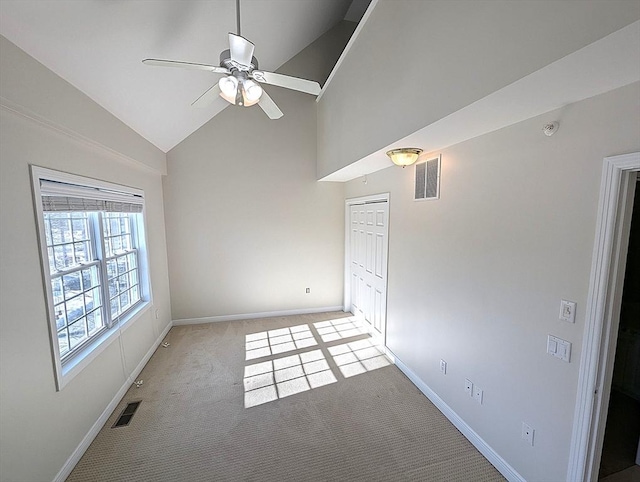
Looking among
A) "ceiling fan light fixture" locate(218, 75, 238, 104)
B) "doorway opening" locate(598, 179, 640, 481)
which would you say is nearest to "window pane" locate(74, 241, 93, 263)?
"ceiling fan light fixture" locate(218, 75, 238, 104)

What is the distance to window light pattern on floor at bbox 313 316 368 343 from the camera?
4.12 meters

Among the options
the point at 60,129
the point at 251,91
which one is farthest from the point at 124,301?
the point at 251,91

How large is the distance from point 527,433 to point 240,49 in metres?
3.00

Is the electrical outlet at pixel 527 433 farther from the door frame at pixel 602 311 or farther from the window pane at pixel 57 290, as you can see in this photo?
the window pane at pixel 57 290

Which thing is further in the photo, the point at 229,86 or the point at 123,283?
the point at 123,283

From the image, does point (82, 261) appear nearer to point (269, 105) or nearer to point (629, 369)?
point (269, 105)

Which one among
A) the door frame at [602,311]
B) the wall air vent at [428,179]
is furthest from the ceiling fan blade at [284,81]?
the door frame at [602,311]

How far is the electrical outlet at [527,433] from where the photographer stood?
1.74 m

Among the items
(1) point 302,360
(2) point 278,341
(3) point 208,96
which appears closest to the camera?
(3) point 208,96

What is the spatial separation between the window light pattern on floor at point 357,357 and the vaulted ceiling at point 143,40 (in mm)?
3523

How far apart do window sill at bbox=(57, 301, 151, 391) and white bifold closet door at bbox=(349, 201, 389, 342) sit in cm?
299

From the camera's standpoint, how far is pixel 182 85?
2.78m

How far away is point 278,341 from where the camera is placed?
13.0ft

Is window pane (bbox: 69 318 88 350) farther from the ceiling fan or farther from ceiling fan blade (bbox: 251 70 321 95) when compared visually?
ceiling fan blade (bbox: 251 70 321 95)
